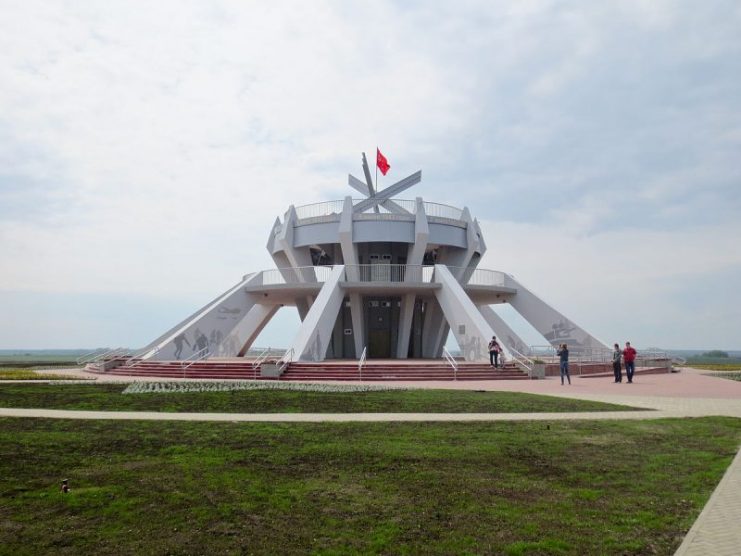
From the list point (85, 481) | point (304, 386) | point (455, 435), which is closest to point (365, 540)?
point (85, 481)

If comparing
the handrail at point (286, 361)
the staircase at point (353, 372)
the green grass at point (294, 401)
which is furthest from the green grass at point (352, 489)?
the handrail at point (286, 361)

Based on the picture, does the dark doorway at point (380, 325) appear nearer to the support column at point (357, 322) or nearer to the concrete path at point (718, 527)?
the support column at point (357, 322)

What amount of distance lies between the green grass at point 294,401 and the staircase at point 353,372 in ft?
15.9

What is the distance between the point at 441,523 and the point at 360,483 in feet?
4.69

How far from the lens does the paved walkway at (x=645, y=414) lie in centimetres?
494

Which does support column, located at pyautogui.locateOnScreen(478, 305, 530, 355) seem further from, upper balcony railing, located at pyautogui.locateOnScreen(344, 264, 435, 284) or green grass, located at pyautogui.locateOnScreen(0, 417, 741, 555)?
green grass, located at pyautogui.locateOnScreen(0, 417, 741, 555)

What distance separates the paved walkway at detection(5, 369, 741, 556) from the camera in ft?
16.2

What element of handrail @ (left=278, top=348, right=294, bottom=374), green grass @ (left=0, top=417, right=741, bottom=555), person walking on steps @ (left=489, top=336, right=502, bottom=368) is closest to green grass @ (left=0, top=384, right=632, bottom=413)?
green grass @ (left=0, top=417, right=741, bottom=555)

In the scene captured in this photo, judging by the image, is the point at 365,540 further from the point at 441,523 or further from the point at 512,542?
the point at 512,542

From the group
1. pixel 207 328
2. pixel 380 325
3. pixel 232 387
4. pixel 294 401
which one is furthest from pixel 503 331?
pixel 294 401

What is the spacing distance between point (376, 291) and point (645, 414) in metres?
17.3

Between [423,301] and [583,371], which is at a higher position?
[423,301]

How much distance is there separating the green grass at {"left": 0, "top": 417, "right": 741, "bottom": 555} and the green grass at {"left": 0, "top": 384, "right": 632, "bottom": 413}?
2.78 meters

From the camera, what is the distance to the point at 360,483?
650 cm
